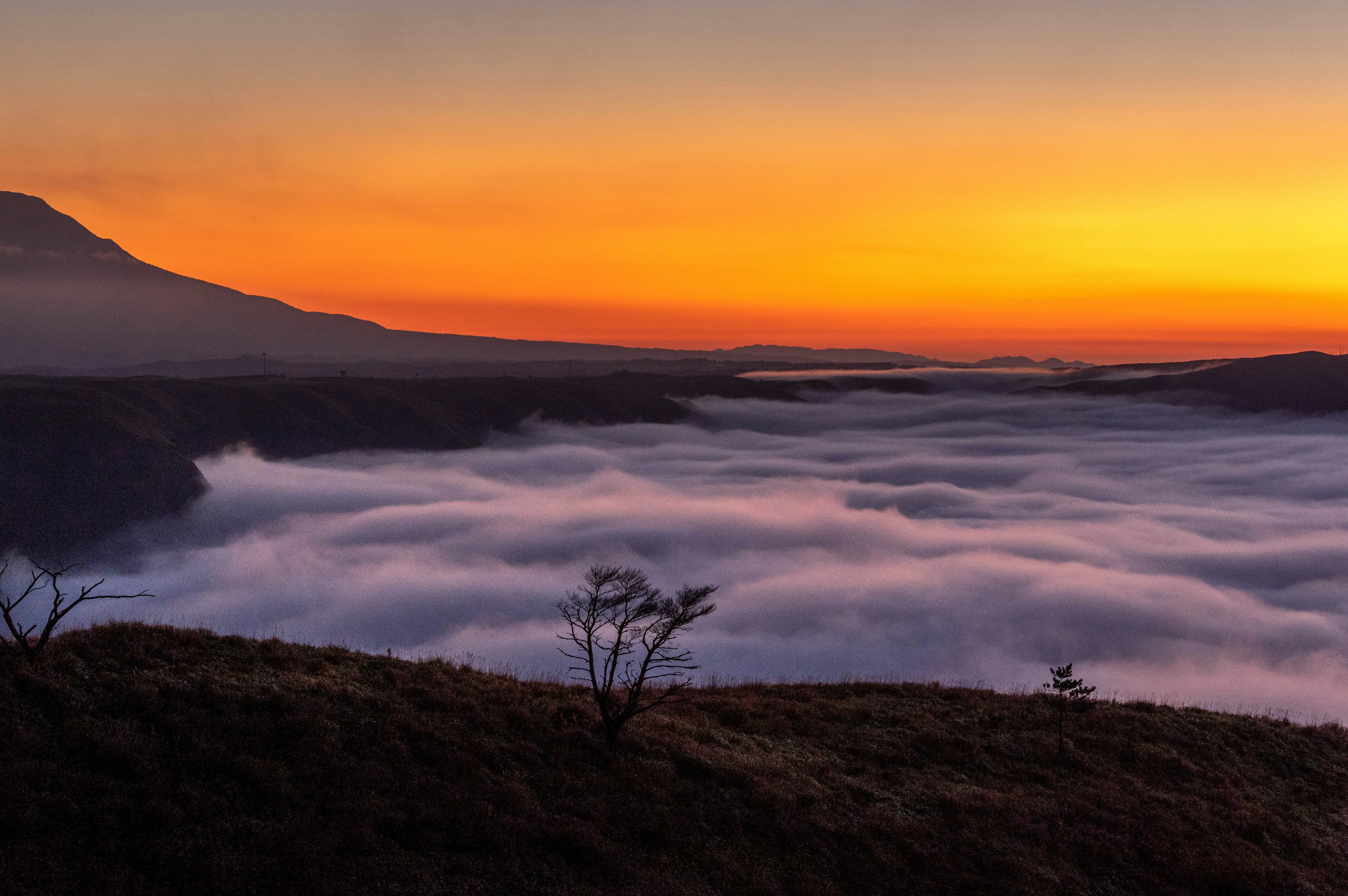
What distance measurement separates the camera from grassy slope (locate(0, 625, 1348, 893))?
14758 millimetres

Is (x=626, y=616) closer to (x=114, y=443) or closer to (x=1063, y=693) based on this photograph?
(x=1063, y=693)

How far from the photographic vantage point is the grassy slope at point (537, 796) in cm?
1476

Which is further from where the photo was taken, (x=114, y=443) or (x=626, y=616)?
(x=114, y=443)

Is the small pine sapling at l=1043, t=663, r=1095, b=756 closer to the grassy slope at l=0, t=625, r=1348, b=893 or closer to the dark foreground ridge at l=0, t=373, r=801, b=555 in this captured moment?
the grassy slope at l=0, t=625, r=1348, b=893

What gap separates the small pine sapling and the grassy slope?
1.09m

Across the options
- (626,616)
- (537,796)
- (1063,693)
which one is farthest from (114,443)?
(1063,693)

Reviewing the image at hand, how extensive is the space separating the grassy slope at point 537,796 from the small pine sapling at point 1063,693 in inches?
42.9

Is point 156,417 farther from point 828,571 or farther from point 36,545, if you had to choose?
point 828,571

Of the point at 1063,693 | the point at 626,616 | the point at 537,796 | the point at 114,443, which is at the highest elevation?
the point at 626,616

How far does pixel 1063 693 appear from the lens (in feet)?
108

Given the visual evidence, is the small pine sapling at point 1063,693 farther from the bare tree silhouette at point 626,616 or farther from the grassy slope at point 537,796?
the bare tree silhouette at point 626,616

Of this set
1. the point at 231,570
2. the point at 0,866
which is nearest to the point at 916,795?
the point at 0,866

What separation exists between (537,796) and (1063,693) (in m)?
24.5

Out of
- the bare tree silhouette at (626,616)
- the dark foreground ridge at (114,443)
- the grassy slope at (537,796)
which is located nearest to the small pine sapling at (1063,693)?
the grassy slope at (537,796)
